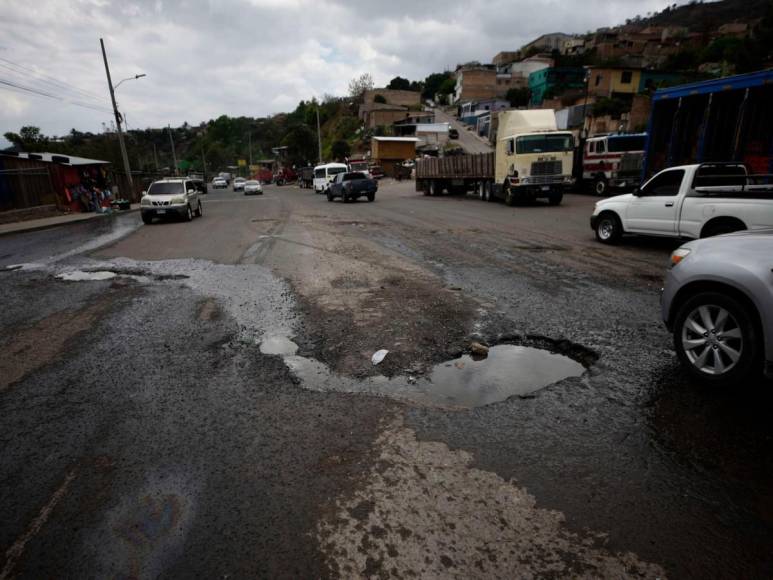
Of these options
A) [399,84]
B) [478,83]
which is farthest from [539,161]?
[399,84]

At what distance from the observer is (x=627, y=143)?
21047 millimetres

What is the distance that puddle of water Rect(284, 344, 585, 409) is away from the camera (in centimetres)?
362

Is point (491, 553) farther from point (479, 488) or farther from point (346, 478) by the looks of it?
point (346, 478)

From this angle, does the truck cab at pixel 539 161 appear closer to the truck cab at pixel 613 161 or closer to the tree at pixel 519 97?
the truck cab at pixel 613 161

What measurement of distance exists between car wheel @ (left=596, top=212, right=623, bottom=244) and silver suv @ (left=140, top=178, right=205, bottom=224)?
15.5m

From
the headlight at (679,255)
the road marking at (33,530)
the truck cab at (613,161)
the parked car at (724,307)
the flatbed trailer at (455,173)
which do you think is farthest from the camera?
the flatbed trailer at (455,173)

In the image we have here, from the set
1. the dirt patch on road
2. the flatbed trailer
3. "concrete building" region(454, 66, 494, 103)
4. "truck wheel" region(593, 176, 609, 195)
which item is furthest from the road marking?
"concrete building" region(454, 66, 494, 103)

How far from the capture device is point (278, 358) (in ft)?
14.4

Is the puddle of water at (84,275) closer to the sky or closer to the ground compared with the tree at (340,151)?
closer to the ground

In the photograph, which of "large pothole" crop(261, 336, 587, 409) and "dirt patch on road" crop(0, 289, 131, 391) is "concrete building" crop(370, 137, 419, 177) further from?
"large pothole" crop(261, 336, 587, 409)

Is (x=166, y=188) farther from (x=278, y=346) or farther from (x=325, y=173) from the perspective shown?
(x=325, y=173)

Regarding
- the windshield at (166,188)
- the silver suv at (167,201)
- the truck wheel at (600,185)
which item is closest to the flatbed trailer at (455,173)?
the truck wheel at (600,185)

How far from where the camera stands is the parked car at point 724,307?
317cm

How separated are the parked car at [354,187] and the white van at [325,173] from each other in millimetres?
9494
